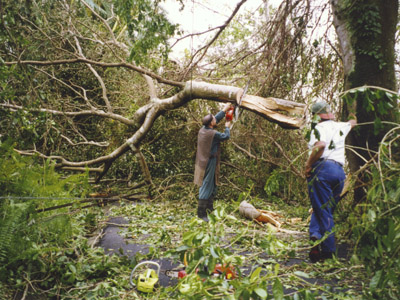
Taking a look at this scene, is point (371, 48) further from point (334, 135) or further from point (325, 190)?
point (325, 190)

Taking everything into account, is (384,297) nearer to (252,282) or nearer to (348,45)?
(252,282)

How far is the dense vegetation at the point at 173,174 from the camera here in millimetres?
1975

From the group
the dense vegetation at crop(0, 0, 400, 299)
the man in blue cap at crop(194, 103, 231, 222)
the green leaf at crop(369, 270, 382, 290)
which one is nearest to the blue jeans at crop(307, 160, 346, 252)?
the dense vegetation at crop(0, 0, 400, 299)

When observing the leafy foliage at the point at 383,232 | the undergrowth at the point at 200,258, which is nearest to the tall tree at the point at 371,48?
the undergrowth at the point at 200,258

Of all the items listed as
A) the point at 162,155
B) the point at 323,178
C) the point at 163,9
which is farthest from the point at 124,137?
the point at 323,178

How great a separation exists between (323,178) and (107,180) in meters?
6.21

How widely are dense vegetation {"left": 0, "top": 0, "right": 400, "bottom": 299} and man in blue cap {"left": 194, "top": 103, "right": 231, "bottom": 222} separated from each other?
371 millimetres

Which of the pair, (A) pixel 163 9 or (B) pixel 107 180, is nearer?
(A) pixel 163 9

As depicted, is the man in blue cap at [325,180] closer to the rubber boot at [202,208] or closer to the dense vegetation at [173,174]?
the dense vegetation at [173,174]

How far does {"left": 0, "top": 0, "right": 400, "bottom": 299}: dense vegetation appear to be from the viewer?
1.97 meters

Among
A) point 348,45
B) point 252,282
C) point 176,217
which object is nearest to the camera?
point 252,282

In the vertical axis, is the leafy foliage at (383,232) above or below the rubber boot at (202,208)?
above

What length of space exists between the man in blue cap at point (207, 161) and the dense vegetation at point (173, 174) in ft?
1.22

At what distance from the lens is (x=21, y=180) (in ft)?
13.1
